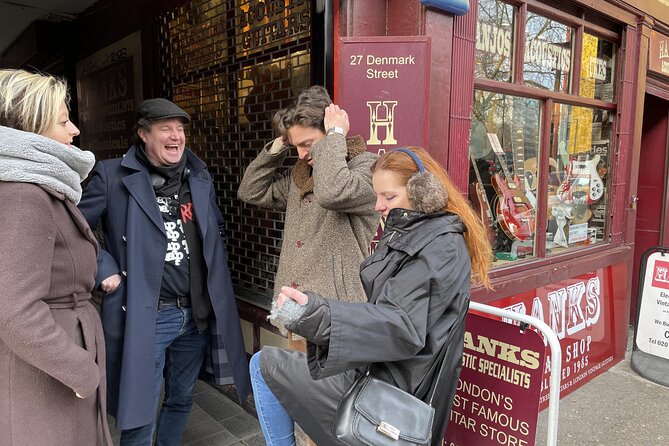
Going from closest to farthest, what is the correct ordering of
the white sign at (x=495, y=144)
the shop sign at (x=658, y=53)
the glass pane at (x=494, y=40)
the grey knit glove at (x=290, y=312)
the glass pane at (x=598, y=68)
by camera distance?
the grey knit glove at (x=290, y=312) < the glass pane at (x=494, y=40) < the white sign at (x=495, y=144) < the glass pane at (x=598, y=68) < the shop sign at (x=658, y=53)

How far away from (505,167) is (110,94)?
441 centimetres

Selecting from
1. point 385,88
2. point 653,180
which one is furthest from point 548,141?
point 653,180

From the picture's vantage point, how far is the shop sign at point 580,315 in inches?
162

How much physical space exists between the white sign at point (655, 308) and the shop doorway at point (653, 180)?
1298 mm

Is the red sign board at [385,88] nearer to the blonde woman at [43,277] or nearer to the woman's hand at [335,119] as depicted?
the woman's hand at [335,119]

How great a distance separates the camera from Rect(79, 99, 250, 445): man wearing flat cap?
2369mm

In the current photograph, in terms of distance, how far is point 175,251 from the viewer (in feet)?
8.21

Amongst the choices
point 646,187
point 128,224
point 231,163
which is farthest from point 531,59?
point 128,224

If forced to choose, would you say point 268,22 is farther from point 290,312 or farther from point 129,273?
point 290,312

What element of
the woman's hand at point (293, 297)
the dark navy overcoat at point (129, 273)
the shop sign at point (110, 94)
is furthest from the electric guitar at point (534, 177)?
the shop sign at point (110, 94)

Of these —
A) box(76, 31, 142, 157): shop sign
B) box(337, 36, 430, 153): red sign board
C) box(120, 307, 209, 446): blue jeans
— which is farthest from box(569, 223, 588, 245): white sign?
box(76, 31, 142, 157): shop sign

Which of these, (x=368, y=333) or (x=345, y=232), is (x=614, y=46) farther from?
(x=368, y=333)

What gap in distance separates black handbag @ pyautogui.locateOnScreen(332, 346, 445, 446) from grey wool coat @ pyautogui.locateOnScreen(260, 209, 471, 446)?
0.06 metres

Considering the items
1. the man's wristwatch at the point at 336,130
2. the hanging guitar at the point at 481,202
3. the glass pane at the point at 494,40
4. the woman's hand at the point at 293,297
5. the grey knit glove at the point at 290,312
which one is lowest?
the grey knit glove at the point at 290,312
